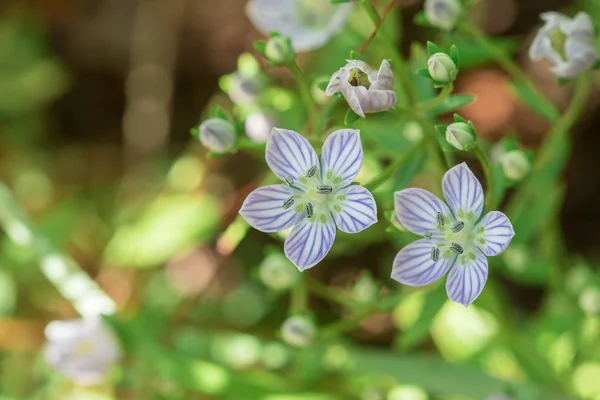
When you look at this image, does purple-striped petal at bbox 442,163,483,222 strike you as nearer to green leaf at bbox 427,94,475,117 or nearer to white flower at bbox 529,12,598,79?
green leaf at bbox 427,94,475,117

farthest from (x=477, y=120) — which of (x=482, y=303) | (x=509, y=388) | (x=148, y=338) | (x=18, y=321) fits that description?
(x=18, y=321)

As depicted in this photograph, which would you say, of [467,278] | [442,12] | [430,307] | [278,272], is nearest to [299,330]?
[278,272]

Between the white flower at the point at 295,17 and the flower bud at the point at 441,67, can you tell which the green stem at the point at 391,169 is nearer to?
the flower bud at the point at 441,67

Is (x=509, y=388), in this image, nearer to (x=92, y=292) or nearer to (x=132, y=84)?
(x=92, y=292)

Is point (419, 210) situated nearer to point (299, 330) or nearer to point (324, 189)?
Answer: point (324, 189)

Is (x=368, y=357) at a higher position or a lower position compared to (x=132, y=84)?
lower

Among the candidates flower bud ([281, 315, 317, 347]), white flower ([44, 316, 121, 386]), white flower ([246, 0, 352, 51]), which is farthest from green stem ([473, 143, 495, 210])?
white flower ([44, 316, 121, 386])
